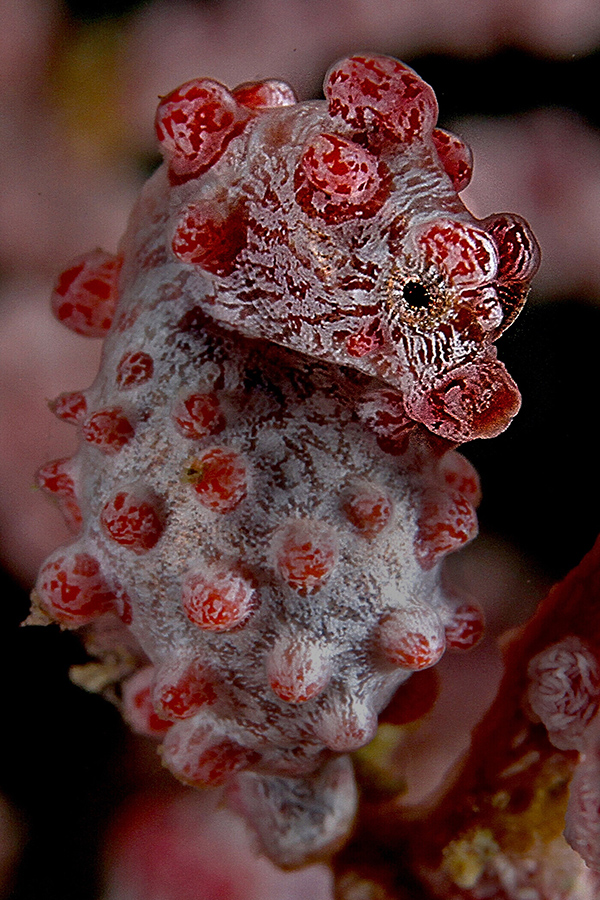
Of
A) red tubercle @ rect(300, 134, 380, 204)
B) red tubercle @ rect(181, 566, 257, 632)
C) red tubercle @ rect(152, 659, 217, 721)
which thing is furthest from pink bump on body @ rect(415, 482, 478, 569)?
red tubercle @ rect(300, 134, 380, 204)

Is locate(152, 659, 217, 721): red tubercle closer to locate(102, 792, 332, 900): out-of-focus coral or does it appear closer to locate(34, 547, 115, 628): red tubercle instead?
locate(34, 547, 115, 628): red tubercle

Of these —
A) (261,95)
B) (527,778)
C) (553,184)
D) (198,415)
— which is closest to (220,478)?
(198,415)

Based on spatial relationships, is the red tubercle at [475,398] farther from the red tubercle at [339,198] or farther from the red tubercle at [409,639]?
the red tubercle at [409,639]

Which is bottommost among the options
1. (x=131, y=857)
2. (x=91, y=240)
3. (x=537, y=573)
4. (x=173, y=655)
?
(x=131, y=857)

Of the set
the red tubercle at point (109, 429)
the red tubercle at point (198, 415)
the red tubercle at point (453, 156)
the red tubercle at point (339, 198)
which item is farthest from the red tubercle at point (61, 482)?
the red tubercle at point (453, 156)

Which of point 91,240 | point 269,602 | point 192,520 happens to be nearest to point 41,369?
point 91,240

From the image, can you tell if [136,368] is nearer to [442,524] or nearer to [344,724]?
[442,524]

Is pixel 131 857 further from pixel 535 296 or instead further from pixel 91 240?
pixel 535 296
